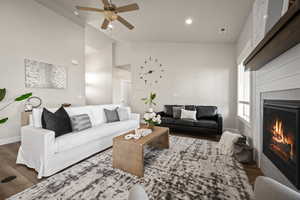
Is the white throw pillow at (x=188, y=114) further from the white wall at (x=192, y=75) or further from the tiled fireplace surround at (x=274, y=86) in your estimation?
the tiled fireplace surround at (x=274, y=86)

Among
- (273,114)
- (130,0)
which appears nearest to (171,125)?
(273,114)

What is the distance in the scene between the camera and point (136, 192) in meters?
0.63

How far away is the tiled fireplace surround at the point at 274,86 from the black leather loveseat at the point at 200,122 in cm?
117

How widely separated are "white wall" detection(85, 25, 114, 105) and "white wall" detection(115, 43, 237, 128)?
132cm

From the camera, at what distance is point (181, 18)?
3330 mm

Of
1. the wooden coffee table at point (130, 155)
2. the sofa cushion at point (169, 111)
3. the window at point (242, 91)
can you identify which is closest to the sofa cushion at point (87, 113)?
the wooden coffee table at point (130, 155)

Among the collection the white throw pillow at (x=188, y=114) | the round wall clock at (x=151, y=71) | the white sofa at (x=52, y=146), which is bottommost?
the white sofa at (x=52, y=146)

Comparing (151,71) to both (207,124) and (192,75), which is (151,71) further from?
(207,124)

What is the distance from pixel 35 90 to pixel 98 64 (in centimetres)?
333

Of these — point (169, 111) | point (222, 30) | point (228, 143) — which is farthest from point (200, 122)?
point (222, 30)

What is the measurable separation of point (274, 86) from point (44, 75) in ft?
16.3

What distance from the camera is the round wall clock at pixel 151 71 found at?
514 centimetres

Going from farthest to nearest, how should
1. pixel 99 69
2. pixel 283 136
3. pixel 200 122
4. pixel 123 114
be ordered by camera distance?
pixel 99 69 → pixel 200 122 → pixel 123 114 → pixel 283 136

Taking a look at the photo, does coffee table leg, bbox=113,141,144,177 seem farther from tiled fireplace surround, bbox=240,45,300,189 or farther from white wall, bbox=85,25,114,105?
white wall, bbox=85,25,114,105
